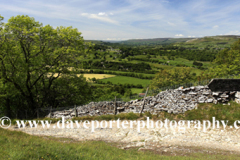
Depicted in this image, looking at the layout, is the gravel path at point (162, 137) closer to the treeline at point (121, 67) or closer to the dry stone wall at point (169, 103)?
the dry stone wall at point (169, 103)

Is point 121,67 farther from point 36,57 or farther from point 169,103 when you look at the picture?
point 169,103

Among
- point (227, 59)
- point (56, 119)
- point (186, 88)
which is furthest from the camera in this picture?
point (227, 59)

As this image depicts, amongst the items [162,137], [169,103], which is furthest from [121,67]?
[162,137]

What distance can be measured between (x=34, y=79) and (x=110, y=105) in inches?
502

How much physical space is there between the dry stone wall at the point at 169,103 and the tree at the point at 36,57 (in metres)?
6.02

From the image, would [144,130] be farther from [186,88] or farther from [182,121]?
[186,88]

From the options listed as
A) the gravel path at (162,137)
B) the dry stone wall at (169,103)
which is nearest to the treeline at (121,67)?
the dry stone wall at (169,103)

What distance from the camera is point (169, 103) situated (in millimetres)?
15398

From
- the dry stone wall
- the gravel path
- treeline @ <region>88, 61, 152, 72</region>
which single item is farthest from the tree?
treeline @ <region>88, 61, 152, 72</region>

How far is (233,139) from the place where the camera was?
10773 millimetres

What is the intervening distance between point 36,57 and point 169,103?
16319 mm

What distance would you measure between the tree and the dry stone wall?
602cm

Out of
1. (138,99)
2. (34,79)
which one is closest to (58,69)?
(34,79)

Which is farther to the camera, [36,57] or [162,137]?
[36,57]
